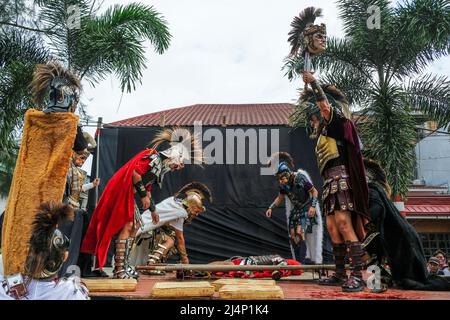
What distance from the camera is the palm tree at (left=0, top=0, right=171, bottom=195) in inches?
300

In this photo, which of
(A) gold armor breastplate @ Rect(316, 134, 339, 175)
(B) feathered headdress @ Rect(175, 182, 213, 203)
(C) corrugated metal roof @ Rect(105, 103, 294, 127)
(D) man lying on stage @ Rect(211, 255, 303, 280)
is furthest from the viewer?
(C) corrugated metal roof @ Rect(105, 103, 294, 127)

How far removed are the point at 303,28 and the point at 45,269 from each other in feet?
11.5

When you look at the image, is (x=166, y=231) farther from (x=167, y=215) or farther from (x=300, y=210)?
(x=300, y=210)

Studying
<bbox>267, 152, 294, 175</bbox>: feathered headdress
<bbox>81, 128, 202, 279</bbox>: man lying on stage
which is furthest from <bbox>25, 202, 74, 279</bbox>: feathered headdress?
<bbox>267, 152, 294, 175</bbox>: feathered headdress

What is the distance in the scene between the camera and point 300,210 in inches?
309

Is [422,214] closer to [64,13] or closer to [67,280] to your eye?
[64,13]

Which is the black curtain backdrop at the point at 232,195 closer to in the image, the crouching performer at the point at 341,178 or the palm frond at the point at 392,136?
Answer: the palm frond at the point at 392,136

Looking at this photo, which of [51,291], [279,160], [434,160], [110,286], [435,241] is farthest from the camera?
[434,160]

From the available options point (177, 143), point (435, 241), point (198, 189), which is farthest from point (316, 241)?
point (435, 241)

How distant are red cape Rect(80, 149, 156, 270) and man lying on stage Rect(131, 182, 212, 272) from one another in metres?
1.84

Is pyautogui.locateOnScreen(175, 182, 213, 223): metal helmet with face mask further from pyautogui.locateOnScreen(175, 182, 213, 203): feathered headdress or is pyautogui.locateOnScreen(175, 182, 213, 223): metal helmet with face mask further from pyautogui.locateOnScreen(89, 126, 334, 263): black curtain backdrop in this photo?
pyautogui.locateOnScreen(89, 126, 334, 263): black curtain backdrop

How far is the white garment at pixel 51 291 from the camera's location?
2631mm
